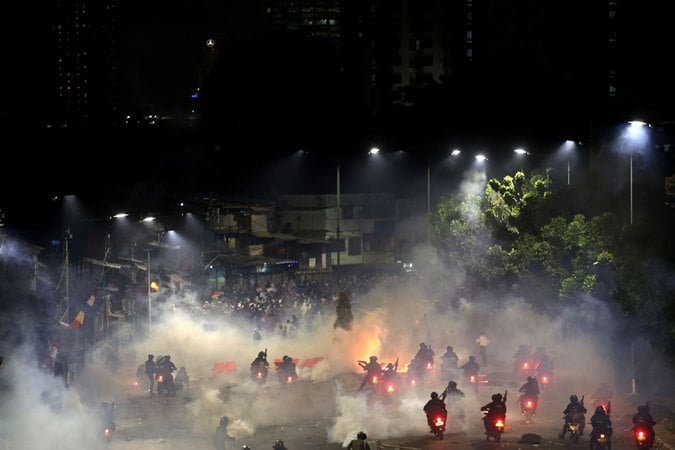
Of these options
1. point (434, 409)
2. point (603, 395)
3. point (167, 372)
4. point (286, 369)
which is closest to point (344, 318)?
point (286, 369)

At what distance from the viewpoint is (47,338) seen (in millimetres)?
34031

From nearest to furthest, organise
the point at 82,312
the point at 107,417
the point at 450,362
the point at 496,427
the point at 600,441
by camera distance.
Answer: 1. the point at 600,441
2. the point at 496,427
3. the point at 107,417
4. the point at 450,362
5. the point at 82,312

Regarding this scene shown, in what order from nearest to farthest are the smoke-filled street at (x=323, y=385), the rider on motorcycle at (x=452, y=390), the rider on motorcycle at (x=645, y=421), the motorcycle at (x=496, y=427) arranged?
the rider on motorcycle at (x=645, y=421) → the motorcycle at (x=496, y=427) → the smoke-filled street at (x=323, y=385) → the rider on motorcycle at (x=452, y=390)

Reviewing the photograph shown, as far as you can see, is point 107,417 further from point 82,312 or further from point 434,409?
point 82,312

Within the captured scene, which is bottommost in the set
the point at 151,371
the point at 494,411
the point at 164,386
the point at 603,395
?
the point at 494,411

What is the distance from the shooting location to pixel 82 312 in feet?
118

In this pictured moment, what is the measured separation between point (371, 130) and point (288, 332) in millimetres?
59814

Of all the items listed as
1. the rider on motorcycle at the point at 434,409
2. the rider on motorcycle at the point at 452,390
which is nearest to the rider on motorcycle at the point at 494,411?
the rider on motorcycle at the point at 434,409

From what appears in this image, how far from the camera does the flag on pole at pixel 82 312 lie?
35.3 metres

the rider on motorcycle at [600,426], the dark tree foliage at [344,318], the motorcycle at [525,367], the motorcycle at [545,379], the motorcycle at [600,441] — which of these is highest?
the dark tree foliage at [344,318]

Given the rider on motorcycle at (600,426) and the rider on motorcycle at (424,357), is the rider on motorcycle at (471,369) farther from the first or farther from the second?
the rider on motorcycle at (600,426)

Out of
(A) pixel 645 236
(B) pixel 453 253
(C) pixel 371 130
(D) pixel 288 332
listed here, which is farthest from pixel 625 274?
(C) pixel 371 130

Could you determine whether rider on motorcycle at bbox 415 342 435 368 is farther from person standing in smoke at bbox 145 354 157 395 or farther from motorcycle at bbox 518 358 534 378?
person standing in smoke at bbox 145 354 157 395

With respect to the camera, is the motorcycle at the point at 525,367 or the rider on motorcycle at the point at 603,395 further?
the motorcycle at the point at 525,367
